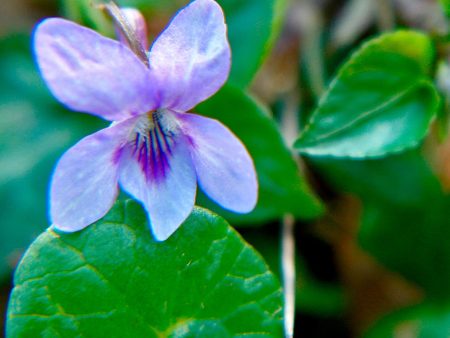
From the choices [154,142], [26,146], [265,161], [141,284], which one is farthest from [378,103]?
[26,146]

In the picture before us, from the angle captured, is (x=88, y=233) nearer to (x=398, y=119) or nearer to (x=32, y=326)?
(x=32, y=326)

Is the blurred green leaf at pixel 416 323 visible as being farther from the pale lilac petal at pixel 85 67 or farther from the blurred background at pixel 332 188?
the pale lilac petal at pixel 85 67

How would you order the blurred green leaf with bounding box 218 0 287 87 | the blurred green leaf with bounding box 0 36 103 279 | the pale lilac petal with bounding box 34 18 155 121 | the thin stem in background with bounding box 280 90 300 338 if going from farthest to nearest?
the blurred green leaf with bounding box 0 36 103 279 < the blurred green leaf with bounding box 218 0 287 87 < the thin stem in background with bounding box 280 90 300 338 < the pale lilac petal with bounding box 34 18 155 121

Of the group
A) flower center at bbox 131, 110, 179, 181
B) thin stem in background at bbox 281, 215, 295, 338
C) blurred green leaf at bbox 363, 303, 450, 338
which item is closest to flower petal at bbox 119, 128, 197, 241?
flower center at bbox 131, 110, 179, 181

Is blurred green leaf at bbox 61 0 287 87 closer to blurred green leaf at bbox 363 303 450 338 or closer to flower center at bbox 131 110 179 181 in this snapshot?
flower center at bbox 131 110 179 181

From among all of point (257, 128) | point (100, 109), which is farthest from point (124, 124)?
point (257, 128)

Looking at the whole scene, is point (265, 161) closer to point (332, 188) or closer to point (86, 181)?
point (86, 181)

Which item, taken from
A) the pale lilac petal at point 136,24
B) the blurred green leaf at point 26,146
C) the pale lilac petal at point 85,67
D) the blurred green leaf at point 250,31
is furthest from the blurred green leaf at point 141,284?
the blurred green leaf at point 26,146
